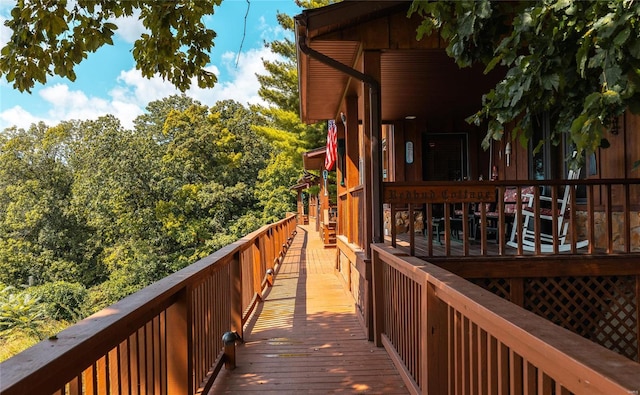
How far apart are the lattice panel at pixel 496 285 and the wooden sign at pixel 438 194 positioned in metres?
0.85

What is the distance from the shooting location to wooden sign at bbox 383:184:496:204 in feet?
13.6

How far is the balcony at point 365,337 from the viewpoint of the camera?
3.52 ft

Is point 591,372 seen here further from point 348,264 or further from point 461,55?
point 348,264

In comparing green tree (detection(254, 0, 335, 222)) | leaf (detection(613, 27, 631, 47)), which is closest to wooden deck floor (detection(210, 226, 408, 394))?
leaf (detection(613, 27, 631, 47))

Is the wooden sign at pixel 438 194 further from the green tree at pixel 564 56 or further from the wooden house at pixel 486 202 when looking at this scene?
the green tree at pixel 564 56

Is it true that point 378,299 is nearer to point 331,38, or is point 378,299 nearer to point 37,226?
point 331,38

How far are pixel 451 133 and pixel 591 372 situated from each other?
8002 mm

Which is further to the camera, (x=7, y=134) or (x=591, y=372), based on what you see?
(x=7, y=134)

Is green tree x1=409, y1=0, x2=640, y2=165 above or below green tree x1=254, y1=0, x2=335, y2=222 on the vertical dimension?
below

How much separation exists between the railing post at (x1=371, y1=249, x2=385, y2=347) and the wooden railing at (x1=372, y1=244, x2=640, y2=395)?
0.61 metres

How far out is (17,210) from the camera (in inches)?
1091

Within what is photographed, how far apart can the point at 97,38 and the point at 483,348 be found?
3690 millimetres

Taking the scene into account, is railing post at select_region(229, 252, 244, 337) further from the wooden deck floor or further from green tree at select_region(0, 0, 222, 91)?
green tree at select_region(0, 0, 222, 91)

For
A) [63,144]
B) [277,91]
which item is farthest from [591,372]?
[63,144]
